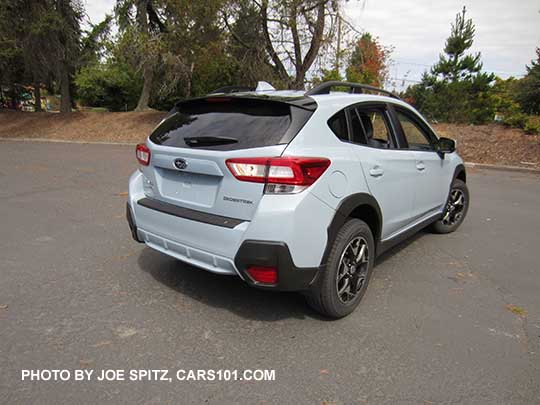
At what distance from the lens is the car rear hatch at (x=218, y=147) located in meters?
2.51

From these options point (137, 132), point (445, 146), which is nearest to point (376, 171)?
point (445, 146)

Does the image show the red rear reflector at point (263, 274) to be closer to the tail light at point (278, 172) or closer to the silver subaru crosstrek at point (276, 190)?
the silver subaru crosstrek at point (276, 190)

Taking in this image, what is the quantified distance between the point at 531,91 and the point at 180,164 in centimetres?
1507

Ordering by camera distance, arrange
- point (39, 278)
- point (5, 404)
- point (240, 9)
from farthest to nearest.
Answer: point (240, 9), point (39, 278), point (5, 404)

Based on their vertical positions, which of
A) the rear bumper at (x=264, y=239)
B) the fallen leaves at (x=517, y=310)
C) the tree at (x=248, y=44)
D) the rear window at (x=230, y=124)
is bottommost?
the fallen leaves at (x=517, y=310)

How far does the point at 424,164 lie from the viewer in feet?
13.0

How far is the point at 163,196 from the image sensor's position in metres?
2.99

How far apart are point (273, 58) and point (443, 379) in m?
15.8

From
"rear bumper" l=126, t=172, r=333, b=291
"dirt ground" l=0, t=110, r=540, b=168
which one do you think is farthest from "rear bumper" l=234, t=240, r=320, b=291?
"dirt ground" l=0, t=110, r=540, b=168

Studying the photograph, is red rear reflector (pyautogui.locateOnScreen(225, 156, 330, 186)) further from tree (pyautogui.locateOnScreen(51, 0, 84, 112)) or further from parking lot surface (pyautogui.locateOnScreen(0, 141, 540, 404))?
tree (pyautogui.locateOnScreen(51, 0, 84, 112))

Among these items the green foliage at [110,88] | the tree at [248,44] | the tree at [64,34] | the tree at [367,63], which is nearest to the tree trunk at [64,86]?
the tree at [64,34]

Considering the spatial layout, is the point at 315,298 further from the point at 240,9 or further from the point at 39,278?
the point at 240,9

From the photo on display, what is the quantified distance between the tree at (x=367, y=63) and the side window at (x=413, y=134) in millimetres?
11694

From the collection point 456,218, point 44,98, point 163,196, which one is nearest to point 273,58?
point 456,218
